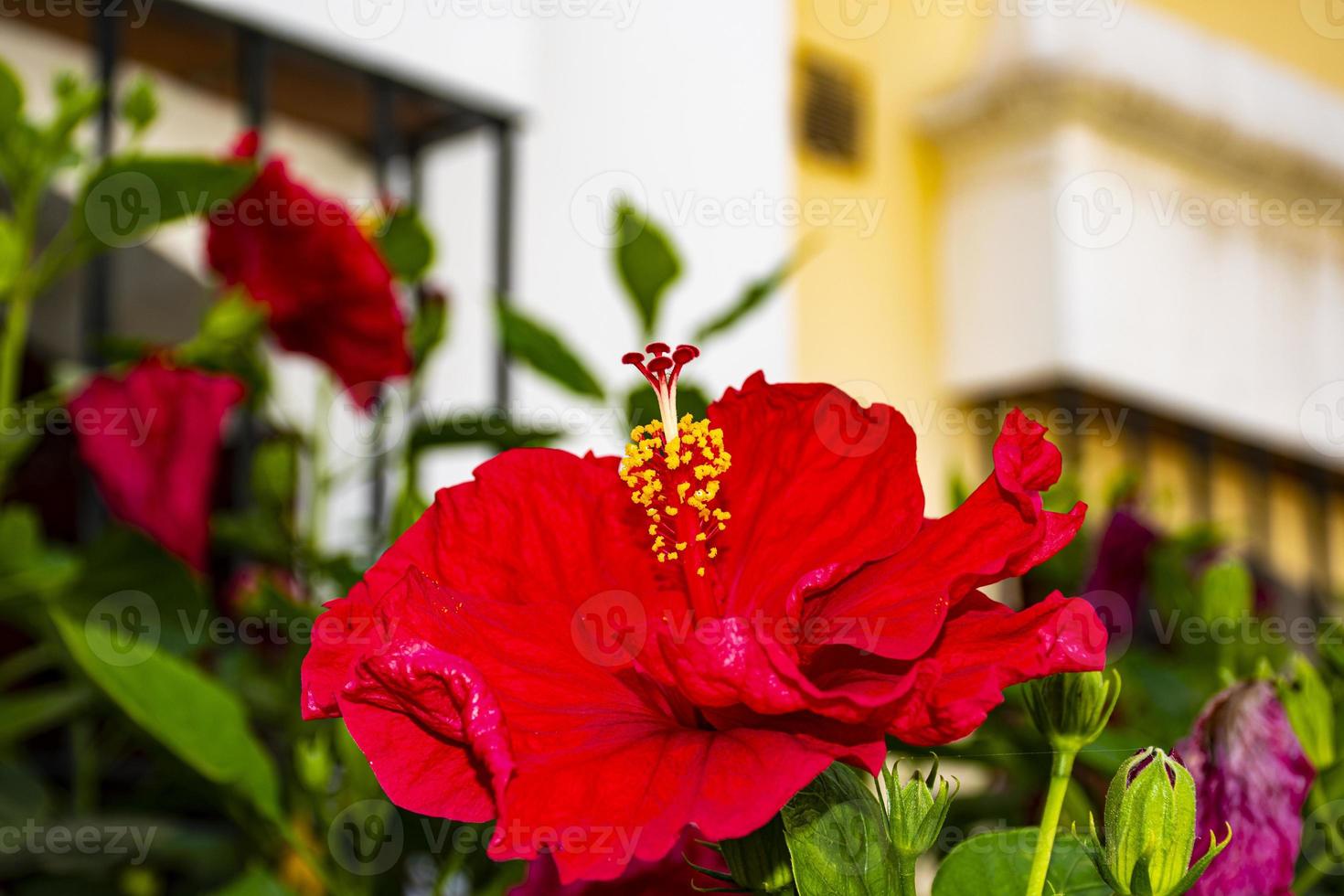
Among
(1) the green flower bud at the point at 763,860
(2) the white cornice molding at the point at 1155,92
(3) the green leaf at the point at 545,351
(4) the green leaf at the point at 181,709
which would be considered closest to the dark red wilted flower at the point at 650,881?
(1) the green flower bud at the point at 763,860

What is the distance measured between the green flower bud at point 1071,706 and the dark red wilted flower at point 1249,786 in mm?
42

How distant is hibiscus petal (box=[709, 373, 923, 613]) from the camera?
29 cm

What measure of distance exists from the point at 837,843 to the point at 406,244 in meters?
0.53

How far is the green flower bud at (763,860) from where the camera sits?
27 centimetres

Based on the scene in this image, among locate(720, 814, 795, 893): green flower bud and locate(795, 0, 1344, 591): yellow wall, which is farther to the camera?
locate(795, 0, 1344, 591): yellow wall

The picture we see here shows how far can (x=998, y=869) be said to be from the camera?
293 millimetres

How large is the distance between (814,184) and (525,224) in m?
0.63

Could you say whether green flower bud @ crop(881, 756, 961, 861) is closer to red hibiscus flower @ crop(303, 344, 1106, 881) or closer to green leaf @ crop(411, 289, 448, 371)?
red hibiscus flower @ crop(303, 344, 1106, 881)

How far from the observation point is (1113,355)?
7.11 ft

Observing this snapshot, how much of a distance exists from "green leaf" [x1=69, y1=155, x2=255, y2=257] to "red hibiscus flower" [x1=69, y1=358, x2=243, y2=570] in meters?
0.07

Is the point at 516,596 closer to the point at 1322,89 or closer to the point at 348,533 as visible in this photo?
the point at 348,533

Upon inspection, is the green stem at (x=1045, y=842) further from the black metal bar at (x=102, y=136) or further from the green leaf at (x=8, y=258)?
the black metal bar at (x=102, y=136)

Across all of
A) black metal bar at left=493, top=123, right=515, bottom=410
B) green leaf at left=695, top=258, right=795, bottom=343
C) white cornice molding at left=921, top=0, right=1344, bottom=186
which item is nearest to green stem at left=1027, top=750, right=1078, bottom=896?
green leaf at left=695, top=258, right=795, bottom=343

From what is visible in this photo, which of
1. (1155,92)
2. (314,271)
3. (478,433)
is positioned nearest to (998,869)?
(478,433)
